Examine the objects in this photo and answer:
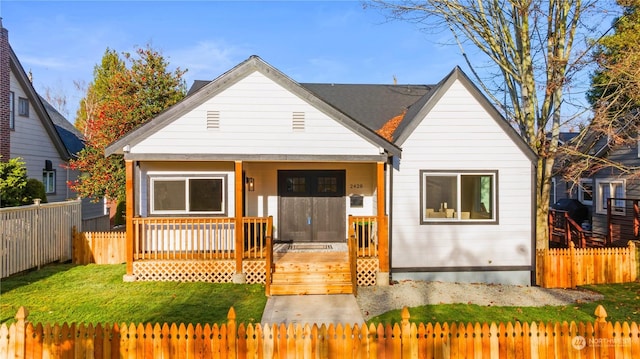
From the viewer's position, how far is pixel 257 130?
10.0m

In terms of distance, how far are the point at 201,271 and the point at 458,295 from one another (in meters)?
6.80

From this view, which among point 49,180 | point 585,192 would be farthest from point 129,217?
point 585,192

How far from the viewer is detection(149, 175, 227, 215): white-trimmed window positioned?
11.2m

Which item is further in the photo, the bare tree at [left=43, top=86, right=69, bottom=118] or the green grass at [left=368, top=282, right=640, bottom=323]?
the bare tree at [left=43, top=86, right=69, bottom=118]

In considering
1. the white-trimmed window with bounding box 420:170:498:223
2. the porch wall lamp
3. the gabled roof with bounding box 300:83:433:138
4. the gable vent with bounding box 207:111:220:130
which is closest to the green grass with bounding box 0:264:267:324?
the porch wall lamp

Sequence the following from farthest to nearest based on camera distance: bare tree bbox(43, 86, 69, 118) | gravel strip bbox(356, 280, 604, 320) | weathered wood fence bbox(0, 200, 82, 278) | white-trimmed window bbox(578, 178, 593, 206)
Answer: bare tree bbox(43, 86, 69, 118), white-trimmed window bbox(578, 178, 593, 206), weathered wood fence bbox(0, 200, 82, 278), gravel strip bbox(356, 280, 604, 320)

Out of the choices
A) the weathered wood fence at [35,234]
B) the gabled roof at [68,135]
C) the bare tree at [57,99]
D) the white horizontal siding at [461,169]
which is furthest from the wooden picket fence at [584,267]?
the bare tree at [57,99]

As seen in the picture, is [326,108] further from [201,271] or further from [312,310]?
[201,271]

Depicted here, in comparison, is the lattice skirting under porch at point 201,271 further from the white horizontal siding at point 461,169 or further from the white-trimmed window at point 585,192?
the white-trimmed window at point 585,192

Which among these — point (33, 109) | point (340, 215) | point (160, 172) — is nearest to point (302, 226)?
point (340, 215)

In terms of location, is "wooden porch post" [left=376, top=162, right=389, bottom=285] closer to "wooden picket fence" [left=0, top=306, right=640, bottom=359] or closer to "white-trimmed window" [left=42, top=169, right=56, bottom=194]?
"wooden picket fence" [left=0, top=306, right=640, bottom=359]

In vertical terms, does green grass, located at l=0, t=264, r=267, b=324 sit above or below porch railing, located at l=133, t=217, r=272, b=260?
below

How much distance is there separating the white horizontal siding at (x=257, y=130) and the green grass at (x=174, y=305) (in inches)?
143

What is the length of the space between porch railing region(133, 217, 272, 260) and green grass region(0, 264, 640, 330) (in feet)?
2.82
